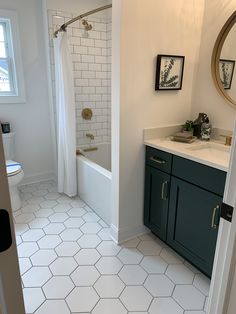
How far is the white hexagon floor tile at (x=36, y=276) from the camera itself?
1774 millimetres

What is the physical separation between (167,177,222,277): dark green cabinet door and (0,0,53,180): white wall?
A: 6.97 ft

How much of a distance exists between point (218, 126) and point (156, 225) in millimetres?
1023

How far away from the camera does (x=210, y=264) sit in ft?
5.62

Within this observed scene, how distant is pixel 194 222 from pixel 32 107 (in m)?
2.47

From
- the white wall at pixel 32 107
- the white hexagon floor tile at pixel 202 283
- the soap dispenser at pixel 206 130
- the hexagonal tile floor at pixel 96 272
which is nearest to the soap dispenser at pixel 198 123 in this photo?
the soap dispenser at pixel 206 130

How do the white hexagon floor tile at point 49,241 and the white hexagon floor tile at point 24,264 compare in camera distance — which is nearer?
the white hexagon floor tile at point 24,264

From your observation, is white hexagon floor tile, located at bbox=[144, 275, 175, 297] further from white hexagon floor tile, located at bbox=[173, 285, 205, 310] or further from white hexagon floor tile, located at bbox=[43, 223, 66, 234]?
white hexagon floor tile, located at bbox=[43, 223, 66, 234]

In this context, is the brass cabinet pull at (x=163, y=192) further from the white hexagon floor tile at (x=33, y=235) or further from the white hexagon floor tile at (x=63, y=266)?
the white hexagon floor tile at (x=33, y=235)

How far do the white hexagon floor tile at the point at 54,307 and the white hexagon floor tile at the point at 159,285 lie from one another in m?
0.57

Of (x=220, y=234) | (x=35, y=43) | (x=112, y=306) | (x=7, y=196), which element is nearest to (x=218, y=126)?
(x=220, y=234)

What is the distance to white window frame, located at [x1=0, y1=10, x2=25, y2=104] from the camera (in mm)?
2842

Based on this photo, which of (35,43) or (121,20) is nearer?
(121,20)

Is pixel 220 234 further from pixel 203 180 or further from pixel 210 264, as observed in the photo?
pixel 210 264

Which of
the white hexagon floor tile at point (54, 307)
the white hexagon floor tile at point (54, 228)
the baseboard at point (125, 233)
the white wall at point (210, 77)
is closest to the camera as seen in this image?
the white hexagon floor tile at point (54, 307)
